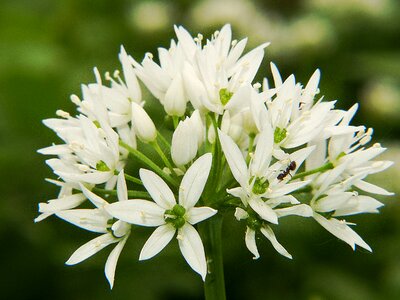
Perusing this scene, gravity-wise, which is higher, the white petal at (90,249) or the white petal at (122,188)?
the white petal at (122,188)

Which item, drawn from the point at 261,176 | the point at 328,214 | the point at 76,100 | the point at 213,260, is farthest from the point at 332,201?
the point at 76,100

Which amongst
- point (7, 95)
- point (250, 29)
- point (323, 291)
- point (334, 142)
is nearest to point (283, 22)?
point (250, 29)

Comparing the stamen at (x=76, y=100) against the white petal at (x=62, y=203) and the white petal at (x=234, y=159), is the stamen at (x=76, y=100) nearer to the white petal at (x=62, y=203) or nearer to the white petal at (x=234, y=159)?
the white petal at (x=62, y=203)

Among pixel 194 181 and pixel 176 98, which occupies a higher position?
pixel 176 98

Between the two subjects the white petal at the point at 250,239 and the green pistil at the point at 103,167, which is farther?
the green pistil at the point at 103,167

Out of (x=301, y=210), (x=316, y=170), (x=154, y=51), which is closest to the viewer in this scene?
(x=301, y=210)

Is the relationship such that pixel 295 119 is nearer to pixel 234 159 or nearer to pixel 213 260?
pixel 234 159

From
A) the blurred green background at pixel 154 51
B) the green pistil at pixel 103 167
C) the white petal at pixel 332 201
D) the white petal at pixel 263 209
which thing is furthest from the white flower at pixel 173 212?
the blurred green background at pixel 154 51
